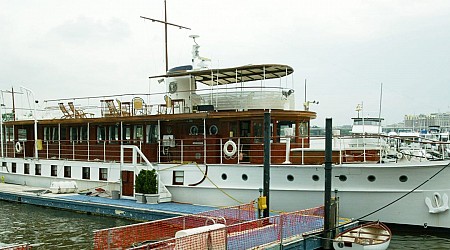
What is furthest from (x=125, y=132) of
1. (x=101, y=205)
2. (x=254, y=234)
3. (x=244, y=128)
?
(x=254, y=234)

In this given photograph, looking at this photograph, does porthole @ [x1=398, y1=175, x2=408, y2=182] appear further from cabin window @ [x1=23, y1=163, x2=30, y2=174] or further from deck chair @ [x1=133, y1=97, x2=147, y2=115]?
cabin window @ [x1=23, y1=163, x2=30, y2=174]

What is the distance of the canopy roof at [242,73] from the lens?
18922mm

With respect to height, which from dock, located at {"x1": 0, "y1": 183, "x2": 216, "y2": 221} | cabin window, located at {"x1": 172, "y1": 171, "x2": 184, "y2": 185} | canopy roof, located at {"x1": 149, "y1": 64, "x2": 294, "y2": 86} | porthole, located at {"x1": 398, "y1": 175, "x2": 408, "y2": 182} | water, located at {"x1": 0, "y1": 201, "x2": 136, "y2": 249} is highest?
canopy roof, located at {"x1": 149, "y1": 64, "x2": 294, "y2": 86}

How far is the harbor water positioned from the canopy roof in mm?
6980

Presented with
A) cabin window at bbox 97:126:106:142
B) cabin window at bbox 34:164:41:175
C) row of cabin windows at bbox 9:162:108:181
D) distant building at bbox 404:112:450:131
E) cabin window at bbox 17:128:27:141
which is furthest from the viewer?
distant building at bbox 404:112:450:131

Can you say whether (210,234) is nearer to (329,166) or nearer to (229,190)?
(329,166)

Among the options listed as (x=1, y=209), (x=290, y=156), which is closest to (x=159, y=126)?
(x=290, y=156)

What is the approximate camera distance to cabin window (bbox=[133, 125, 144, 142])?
70.3 ft

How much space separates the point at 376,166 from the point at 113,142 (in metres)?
12.7

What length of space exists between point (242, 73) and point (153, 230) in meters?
10.2

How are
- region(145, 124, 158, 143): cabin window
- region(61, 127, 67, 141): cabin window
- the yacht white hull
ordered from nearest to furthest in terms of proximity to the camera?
the yacht white hull → region(145, 124, 158, 143): cabin window → region(61, 127, 67, 141): cabin window

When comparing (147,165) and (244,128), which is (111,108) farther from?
(244,128)

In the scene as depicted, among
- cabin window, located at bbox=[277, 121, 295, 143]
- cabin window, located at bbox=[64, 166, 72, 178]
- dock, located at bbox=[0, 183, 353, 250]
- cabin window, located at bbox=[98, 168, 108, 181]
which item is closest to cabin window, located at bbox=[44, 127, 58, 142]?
cabin window, located at bbox=[64, 166, 72, 178]

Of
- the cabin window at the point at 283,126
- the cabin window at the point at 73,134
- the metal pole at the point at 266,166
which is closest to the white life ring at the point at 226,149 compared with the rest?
the cabin window at the point at 283,126
